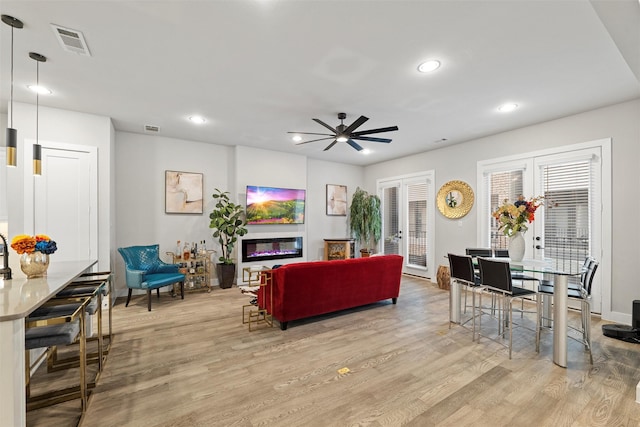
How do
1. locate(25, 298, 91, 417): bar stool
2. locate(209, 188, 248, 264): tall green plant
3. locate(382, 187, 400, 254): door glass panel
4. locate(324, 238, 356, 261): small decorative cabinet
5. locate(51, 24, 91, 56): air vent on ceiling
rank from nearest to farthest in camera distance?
locate(25, 298, 91, 417): bar stool < locate(51, 24, 91, 56): air vent on ceiling < locate(209, 188, 248, 264): tall green plant < locate(324, 238, 356, 261): small decorative cabinet < locate(382, 187, 400, 254): door glass panel

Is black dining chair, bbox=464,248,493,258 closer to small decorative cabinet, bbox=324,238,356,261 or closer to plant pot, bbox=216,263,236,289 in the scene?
small decorative cabinet, bbox=324,238,356,261

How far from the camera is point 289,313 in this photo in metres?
3.54

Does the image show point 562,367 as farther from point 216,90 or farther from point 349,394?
point 216,90

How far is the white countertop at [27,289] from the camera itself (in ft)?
4.63

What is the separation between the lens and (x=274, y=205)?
20.9 feet

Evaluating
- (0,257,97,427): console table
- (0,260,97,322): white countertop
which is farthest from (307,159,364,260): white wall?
(0,257,97,427): console table

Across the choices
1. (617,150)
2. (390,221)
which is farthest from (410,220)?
(617,150)

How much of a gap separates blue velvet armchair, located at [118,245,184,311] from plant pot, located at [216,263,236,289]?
833 millimetres

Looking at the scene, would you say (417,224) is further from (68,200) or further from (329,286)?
(68,200)

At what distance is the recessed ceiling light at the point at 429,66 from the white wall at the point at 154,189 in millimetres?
4506

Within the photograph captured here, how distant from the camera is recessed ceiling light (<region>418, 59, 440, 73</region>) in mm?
2848

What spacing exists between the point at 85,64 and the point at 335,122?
10.3 ft

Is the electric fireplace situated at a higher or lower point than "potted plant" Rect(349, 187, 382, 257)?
lower

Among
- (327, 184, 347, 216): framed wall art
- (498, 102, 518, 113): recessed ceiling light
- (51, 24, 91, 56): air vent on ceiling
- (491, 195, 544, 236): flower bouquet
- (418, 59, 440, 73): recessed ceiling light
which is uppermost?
(51, 24, 91, 56): air vent on ceiling
